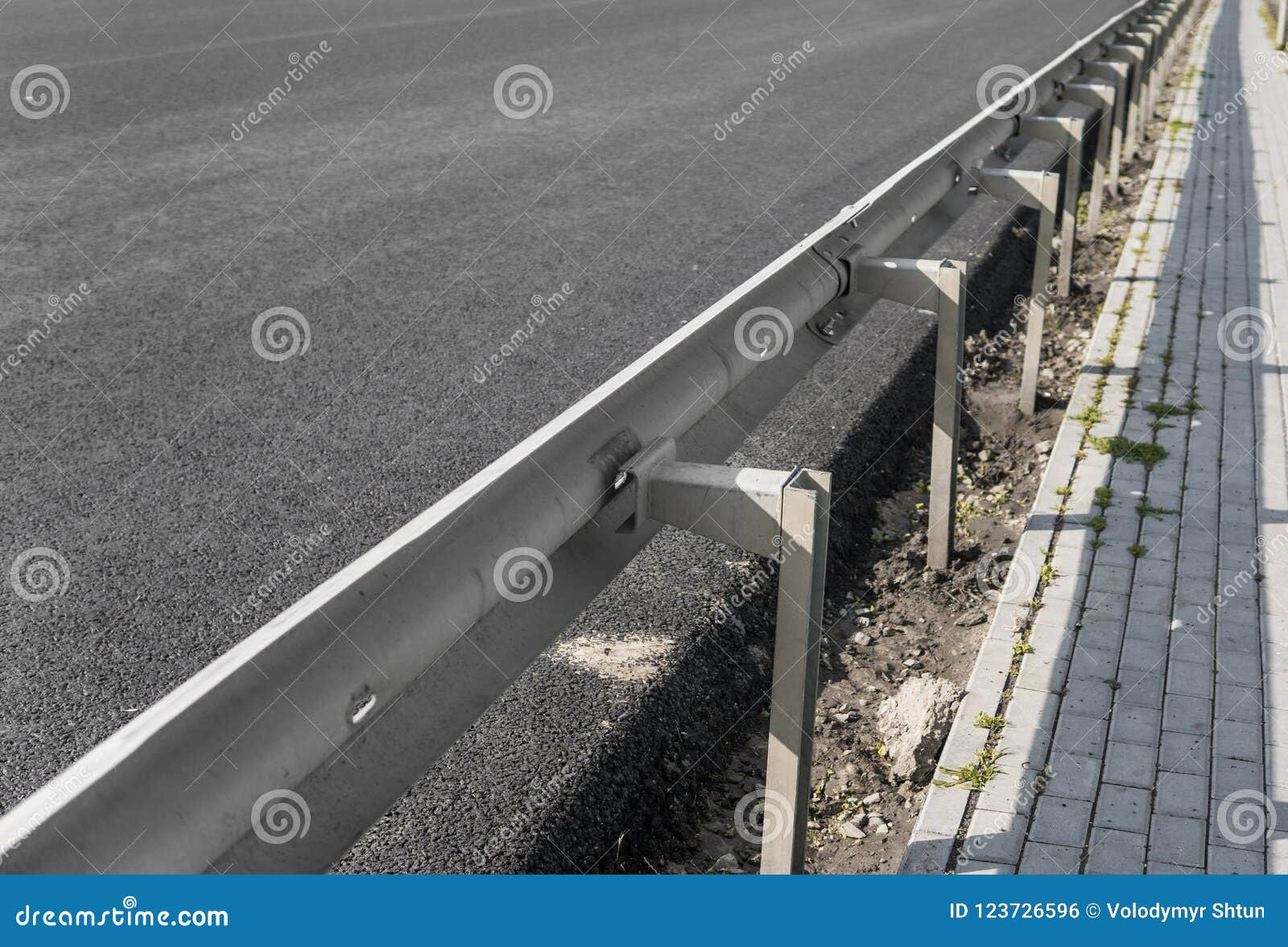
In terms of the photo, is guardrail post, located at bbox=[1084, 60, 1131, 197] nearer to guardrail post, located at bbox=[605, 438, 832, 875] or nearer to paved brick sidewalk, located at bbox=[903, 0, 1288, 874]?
paved brick sidewalk, located at bbox=[903, 0, 1288, 874]

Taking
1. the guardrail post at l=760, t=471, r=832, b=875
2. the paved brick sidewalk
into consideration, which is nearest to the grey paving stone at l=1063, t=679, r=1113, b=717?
the paved brick sidewalk

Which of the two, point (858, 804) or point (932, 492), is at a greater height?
point (932, 492)

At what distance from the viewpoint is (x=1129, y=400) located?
235 inches

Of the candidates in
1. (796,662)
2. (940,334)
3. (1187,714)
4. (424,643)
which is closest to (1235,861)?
(1187,714)

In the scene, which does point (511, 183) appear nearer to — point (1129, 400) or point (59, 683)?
point (1129, 400)

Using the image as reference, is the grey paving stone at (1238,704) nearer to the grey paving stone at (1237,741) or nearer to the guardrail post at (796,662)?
the grey paving stone at (1237,741)

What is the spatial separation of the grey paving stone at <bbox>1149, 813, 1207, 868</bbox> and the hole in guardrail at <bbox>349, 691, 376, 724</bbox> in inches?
88.2

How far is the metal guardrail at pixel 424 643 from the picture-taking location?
1.33 metres

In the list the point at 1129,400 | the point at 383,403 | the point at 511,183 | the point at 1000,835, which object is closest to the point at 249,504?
the point at 383,403

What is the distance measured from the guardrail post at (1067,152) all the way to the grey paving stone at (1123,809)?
13.2 feet

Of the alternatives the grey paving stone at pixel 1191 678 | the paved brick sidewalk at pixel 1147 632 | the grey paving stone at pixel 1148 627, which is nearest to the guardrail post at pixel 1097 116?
the paved brick sidewalk at pixel 1147 632

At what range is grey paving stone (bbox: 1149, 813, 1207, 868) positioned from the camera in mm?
3053

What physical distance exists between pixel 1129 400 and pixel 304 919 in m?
5.22

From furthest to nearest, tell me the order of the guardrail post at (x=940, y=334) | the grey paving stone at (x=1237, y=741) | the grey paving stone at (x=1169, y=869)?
1. the guardrail post at (x=940, y=334)
2. the grey paving stone at (x=1237, y=741)
3. the grey paving stone at (x=1169, y=869)
